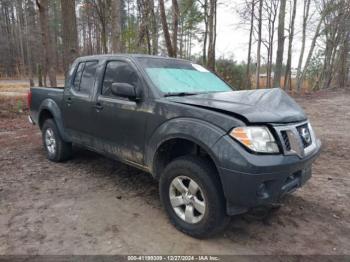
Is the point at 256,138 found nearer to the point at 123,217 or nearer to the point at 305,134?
the point at 305,134

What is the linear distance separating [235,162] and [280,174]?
0.44 meters

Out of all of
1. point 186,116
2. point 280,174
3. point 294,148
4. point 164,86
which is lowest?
point 280,174

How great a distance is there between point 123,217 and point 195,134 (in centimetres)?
139

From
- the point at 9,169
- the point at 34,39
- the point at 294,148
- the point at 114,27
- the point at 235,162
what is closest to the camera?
the point at 235,162

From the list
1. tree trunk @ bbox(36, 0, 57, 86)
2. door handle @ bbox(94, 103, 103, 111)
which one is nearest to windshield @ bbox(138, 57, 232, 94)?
door handle @ bbox(94, 103, 103, 111)

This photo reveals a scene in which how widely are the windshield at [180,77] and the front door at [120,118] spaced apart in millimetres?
234

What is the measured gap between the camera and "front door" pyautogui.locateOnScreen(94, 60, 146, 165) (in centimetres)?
351

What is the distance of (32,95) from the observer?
572 cm

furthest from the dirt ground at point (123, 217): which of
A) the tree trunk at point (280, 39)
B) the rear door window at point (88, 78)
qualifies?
the tree trunk at point (280, 39)

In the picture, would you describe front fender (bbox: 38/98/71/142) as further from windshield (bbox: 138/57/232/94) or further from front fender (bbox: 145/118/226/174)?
front fender (bbox: 145/118/226/174)

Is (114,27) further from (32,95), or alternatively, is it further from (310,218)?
(310,218)

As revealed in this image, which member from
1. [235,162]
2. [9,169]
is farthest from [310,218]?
[9,169]

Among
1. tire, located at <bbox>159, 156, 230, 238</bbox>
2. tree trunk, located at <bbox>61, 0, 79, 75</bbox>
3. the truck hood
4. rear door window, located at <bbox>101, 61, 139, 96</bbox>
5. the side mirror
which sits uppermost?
tree trunk, located at <bbox>61, 0, 79, 75</bbox>

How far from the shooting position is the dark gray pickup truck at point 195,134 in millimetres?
2590
